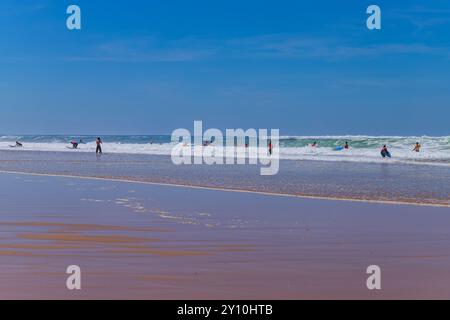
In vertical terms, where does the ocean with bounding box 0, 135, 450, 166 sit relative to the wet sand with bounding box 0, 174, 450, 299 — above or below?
above

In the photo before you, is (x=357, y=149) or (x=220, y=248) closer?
(x=220, y=248)

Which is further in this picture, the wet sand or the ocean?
the ocean

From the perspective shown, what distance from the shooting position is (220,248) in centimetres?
888

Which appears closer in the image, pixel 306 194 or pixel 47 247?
pixel 47 247

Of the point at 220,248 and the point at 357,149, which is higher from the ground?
the point at 357,149

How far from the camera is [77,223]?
11.2 m

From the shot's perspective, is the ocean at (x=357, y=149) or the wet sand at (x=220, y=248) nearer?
the wet sand at (x=220, y=248)

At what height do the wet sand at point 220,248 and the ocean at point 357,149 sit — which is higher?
the ocean at point 357,149

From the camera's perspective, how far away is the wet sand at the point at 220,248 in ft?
21.8

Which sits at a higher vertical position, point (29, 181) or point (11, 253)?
point (29, 181)

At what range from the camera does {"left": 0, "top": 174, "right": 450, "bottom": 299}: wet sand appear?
6645 mm
